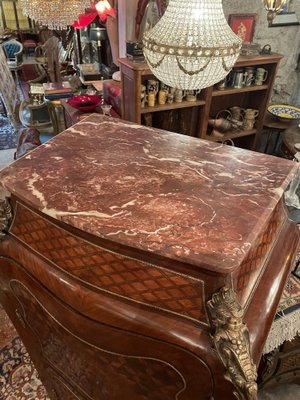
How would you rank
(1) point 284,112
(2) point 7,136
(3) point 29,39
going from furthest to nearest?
(3) point 29,39
(2) point 7,136
(1) point 284,112

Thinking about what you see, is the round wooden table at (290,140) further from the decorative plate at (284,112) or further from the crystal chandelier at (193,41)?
A: the crystal chandelier at (193,41)

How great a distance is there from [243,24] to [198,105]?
1014 millimetres

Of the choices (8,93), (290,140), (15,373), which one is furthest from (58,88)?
(15,373)

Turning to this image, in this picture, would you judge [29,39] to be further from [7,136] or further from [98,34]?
[7,136]

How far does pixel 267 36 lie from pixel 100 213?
328cm

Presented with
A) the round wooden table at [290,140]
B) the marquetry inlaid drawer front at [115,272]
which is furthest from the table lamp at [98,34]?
the marquetry inlaid drawer front at [115,272]

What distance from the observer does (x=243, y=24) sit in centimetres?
300

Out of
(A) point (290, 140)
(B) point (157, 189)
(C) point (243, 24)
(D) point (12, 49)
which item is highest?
(C) point (243, 24)

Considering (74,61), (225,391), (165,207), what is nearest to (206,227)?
(165,207)

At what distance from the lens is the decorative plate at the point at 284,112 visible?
3185 mm

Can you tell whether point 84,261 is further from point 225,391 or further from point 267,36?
point 267,36

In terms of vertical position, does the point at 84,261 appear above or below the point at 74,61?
above

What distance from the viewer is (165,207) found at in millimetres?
788

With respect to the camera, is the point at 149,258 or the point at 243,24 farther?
the point at 243,24
